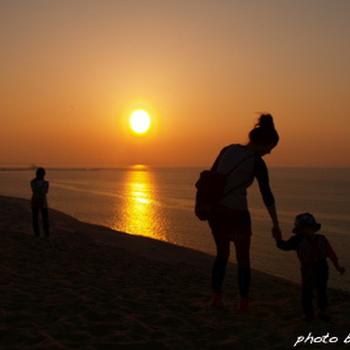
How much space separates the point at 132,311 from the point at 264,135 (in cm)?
258

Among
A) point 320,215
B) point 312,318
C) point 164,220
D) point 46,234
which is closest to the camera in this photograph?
point 312,318

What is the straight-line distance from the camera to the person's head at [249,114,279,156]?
565 cm

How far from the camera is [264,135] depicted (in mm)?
5648

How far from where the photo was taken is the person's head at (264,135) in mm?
5648

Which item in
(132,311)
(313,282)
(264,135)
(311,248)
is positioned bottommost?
(132,311)

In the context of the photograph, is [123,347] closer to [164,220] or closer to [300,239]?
[300,239]

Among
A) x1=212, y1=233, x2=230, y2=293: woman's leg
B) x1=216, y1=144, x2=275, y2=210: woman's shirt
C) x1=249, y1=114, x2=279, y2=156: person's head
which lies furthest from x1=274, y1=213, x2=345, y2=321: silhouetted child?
x1=249, y1=114, x2=279, y2=156: person's head

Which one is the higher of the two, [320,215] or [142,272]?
[142,272]

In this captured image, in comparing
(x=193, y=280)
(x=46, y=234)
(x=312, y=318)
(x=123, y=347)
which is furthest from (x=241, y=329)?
(x=46, y=234)

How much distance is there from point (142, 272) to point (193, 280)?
107 cm

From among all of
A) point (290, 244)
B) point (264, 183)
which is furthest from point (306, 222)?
point (264, 183)

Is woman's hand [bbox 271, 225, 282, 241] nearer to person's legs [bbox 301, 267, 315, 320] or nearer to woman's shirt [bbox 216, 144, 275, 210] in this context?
woman's shirt [bbox 216, 144, 275, 210]

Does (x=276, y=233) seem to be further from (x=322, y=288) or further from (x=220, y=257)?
(x=322, y=288)

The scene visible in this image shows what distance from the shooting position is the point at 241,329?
5281 mm
